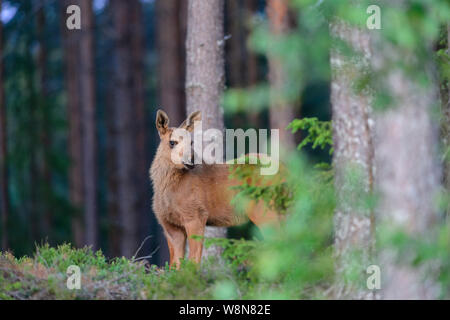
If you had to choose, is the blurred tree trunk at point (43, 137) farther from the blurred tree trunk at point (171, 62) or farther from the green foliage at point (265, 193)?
the green foliage at point (265, 193)

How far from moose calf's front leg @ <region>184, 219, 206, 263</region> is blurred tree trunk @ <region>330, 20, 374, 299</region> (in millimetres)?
2924

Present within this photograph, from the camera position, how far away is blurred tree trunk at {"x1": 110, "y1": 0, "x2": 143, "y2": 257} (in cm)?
1733

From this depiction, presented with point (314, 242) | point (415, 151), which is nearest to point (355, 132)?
point (415, 151)

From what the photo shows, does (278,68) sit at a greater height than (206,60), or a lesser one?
greater

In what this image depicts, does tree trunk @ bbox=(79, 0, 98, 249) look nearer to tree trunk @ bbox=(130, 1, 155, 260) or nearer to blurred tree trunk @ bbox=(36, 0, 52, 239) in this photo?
tree trunk @ bbox=(130, 1, 155, 260)

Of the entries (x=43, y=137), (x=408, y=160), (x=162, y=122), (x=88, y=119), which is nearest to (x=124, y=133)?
(x=88, y=119)

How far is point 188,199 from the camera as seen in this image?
9.11 metres

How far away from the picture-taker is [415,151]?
5328mm

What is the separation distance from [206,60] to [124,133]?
8.43m

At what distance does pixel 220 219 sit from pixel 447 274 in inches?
185

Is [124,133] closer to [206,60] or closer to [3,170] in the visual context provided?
[3,170]

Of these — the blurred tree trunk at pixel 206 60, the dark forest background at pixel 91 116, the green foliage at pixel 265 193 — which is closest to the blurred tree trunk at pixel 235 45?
the dark forest background at pixel 91 116

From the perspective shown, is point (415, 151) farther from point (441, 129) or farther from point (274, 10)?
point (274, 10)

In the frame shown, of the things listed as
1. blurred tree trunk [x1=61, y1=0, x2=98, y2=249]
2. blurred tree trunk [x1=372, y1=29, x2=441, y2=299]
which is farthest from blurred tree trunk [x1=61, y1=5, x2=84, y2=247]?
blurred tree trunk [x1=372, y1=29, x2=441, y2=299]
